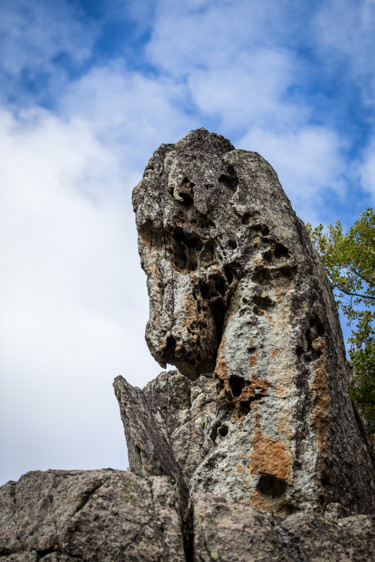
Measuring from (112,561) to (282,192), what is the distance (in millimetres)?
11098

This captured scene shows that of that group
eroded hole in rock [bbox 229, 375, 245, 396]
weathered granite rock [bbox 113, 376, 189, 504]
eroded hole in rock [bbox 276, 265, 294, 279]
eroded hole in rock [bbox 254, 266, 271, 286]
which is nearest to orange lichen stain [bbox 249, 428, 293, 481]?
eroded hole in rock [bbox 229, 375, 245, 396]

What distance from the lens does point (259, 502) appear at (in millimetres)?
11922

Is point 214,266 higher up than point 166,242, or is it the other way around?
point 166,242

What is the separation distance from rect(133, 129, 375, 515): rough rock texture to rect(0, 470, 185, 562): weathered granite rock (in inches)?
130

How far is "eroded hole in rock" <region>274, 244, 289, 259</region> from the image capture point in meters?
14.8

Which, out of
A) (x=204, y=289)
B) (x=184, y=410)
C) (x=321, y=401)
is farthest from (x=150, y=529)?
(x=184, y=410)

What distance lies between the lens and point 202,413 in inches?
999

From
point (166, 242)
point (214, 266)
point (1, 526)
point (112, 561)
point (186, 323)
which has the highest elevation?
point (166, 242)

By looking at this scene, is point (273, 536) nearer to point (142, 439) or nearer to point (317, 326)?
point (317, 326)

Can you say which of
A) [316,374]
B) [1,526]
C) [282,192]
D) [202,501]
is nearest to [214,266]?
[282,192]

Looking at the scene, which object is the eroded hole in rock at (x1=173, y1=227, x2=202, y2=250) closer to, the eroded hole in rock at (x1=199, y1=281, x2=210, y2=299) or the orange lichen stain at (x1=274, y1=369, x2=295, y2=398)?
the eroded hole in rock at (x1=199, y1=281, x2=210, y2=299)

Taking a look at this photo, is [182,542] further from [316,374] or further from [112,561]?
[316,374]

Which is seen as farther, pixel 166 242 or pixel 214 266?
pixel 166 242

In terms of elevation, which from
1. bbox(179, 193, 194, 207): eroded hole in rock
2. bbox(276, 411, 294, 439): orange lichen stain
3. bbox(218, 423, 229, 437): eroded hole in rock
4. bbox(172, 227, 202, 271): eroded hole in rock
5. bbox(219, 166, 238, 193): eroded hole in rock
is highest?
bbox(219, 166, 238, 193): eroded hole in rock
